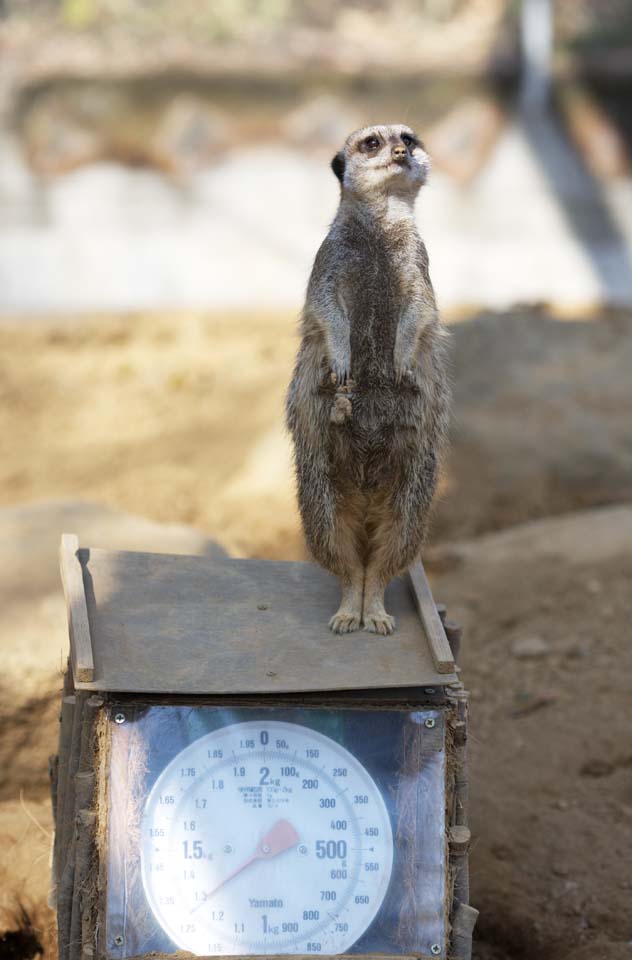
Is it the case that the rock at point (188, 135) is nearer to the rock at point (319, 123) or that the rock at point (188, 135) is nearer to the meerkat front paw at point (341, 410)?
the rock at point (319, 123)

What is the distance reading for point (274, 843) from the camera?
2477 millimetres

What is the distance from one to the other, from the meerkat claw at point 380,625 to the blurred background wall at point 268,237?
10.5 ft

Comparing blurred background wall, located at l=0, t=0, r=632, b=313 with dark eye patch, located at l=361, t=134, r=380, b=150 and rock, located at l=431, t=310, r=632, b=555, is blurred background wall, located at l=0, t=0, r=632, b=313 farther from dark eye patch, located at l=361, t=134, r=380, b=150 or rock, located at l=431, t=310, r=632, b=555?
dark eye patch, located at l=361, t=134, r=380, b=150

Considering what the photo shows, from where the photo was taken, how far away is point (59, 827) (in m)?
2.91

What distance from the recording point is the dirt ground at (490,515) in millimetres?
3531

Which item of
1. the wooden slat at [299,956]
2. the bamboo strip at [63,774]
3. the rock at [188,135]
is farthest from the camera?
the rock at [188,135]

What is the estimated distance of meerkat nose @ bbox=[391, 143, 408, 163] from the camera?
3244 mm

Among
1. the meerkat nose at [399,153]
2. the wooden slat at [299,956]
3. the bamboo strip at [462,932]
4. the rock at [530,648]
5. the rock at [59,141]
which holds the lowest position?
the wooden slat at [299,956]

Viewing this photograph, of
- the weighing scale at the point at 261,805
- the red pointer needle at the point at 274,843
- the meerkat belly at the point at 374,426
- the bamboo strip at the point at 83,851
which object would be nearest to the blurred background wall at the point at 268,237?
the meerkat belly at the point at 374,426

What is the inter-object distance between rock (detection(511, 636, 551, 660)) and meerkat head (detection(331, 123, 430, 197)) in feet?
7.32

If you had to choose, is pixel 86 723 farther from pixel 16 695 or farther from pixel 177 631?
pixel 16 695

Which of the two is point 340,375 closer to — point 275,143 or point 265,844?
point 265,844

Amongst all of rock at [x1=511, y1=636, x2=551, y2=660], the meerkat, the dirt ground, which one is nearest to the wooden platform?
the meerkat

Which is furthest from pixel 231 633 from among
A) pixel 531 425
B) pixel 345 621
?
pixel 531 425
